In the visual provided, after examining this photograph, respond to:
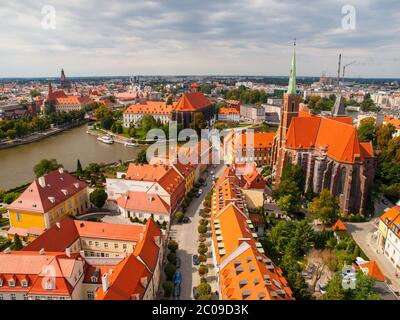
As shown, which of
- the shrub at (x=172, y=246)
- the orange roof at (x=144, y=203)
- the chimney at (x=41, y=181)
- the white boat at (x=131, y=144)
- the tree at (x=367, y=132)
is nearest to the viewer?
the shrub at (x=172, y=246)

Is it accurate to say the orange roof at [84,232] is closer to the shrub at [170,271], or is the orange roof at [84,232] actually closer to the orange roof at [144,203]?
the shrub at [170,271]

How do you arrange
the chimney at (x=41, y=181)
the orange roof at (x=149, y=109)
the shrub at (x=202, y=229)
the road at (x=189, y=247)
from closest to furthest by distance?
1. the road at (x=189, y=247)
2. the shrub at (x=202, y=229)
3. the chimney at (x=41, y=181)
4. the orange roof at (x=149, y=109)

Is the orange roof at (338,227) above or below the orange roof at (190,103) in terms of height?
below

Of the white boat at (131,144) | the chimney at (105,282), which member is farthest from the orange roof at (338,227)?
the white boat at (131,144)

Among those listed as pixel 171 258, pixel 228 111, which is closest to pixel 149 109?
pixel 228 111

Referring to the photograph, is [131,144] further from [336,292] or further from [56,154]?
[336,292]

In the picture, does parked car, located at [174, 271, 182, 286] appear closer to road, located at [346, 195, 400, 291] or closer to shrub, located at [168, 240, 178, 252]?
shrub, located at [168, 240, 178, 252]
